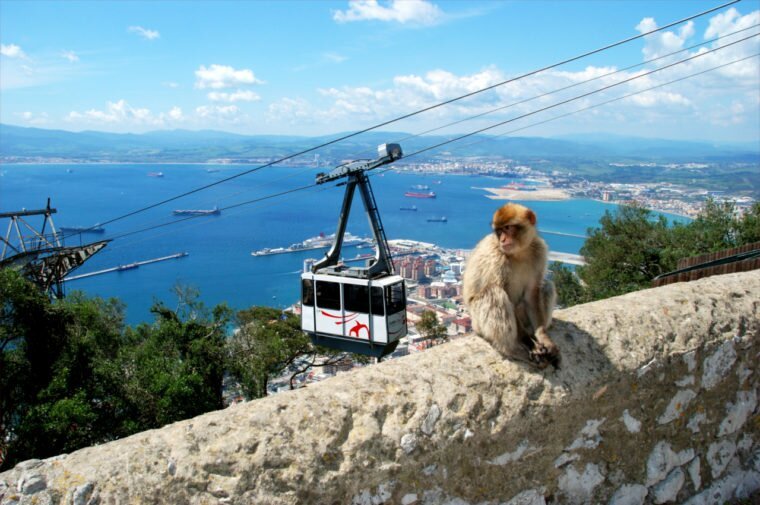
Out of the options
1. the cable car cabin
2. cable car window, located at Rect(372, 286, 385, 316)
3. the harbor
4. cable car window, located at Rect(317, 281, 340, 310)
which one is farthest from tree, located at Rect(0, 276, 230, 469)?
the harbor

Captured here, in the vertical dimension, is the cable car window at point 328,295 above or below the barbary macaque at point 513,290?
below

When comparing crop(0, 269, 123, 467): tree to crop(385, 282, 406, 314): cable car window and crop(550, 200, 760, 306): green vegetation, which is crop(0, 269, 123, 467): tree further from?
crop(550, 200, 760, 306): green vegetation

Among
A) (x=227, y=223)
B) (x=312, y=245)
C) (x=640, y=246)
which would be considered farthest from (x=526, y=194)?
(x=640, y=246)

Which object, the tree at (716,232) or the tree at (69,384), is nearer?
the tree at (69,384)

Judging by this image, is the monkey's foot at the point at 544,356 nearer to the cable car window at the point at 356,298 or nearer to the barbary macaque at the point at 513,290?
the barbary macaque at the point at 513,290

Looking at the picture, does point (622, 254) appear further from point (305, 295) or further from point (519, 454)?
point (519, 454)

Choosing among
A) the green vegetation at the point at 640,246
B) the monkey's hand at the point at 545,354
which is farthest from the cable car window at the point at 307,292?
the monkey's hand at the point at 545,354

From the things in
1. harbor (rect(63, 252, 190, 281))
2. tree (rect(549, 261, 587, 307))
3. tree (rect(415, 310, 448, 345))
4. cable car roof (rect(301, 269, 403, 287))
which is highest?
cable car roof (rect(301, 269, 403, 287))

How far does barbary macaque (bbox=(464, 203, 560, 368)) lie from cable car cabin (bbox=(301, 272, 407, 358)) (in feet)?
24.7

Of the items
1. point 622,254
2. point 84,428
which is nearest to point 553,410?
point 84,428

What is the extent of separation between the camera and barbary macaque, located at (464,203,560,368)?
255cm

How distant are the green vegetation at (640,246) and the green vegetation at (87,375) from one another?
9303 mm

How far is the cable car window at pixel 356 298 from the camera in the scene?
1062cm

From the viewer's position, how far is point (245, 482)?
191 cm
